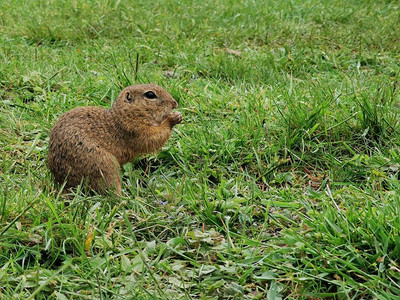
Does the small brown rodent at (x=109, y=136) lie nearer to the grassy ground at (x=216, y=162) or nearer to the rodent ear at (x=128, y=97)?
the rodent ear at (x=128, y=97)

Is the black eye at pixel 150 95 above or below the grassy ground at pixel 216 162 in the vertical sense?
above

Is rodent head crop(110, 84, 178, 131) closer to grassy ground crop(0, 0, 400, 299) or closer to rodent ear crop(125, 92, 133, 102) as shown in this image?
rodent ear crop(125, 92, 133, 102)

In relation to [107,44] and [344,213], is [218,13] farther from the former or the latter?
[344,213]

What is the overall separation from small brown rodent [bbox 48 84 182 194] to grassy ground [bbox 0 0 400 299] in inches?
5.4

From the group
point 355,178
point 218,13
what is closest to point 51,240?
point 355,178

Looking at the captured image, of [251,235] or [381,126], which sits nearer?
[251,235]

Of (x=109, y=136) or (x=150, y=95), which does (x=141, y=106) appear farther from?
(x=109, y=136)

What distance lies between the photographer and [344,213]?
9.41 ft

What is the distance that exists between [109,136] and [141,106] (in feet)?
1.16

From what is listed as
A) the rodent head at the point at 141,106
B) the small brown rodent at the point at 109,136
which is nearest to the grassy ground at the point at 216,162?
A: the small brown rodent at the point at 109,136

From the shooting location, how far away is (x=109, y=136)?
3697mm

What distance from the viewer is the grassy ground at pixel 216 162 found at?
8.79 feet

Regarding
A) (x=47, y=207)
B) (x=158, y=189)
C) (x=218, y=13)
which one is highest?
(x=47, y=207)

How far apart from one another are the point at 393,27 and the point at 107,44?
3476mm
